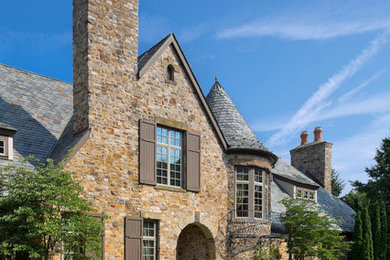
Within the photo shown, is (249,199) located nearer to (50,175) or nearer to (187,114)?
(187,114)

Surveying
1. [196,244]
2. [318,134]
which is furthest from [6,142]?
[318,134]

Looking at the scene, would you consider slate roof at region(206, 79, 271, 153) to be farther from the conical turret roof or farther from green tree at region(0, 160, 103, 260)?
green tree at region(0, 160, 103, 260)

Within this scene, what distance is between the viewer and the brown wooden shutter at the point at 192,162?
17.5 m

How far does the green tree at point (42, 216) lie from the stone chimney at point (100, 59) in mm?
2834

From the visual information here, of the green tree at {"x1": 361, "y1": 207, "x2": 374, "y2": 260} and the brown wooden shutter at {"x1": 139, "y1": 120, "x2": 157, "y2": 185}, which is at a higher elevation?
the brown wooden shutter at {"x1": 139, "y1": 120, "x2": 157, "y2": 185}

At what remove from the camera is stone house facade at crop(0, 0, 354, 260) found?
15.4 meters

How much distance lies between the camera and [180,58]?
18344 mm

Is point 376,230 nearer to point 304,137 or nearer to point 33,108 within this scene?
point 304,137

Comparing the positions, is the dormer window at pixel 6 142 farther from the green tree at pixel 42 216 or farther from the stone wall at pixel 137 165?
the stone wall at pixel 137 165

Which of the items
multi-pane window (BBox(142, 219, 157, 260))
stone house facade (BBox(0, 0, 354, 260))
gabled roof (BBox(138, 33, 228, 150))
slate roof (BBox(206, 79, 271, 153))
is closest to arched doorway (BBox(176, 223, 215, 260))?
stone house facade (BBox(0, 0, 354, 260))

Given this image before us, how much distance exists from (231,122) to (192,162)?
127 inches

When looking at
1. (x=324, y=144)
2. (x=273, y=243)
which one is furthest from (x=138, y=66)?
(x=324, y=144)

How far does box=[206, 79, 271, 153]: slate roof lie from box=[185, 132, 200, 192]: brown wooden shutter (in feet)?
5.65

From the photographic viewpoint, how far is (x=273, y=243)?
21016 mm
